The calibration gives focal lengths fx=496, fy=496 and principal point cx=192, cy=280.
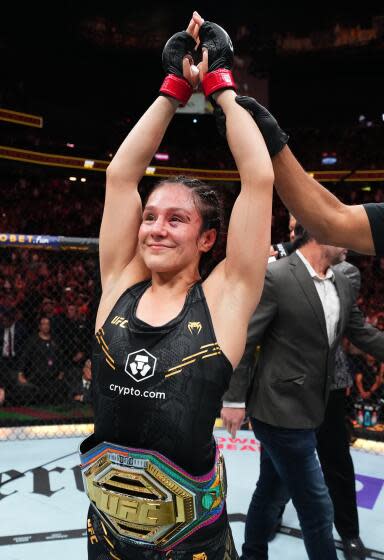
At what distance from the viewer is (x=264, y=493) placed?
1.95 metres

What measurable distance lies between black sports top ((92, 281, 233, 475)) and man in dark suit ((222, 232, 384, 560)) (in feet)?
2.38

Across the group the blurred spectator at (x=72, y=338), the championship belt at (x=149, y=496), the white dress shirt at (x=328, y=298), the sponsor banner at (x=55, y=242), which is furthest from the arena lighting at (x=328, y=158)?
the championship belt at (x=149, y=496)

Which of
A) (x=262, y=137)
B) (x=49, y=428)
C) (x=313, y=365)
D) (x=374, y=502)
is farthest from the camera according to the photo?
(x=49, y=428)

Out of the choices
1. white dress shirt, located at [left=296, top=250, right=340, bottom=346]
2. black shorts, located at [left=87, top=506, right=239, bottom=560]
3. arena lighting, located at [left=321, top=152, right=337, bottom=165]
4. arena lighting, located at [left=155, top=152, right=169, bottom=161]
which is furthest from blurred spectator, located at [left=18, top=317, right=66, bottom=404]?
arena lighting, located at [left=321, top=152, right=337, bottom=165]

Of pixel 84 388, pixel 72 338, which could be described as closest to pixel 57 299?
pixel 72 338

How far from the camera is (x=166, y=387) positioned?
1077mm

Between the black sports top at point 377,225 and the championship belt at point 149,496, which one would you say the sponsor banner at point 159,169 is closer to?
the black sports top at point 377,225

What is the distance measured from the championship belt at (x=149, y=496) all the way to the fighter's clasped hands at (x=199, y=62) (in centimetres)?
90

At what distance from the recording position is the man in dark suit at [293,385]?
1753 millimetres

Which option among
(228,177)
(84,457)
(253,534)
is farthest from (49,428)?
(228,177)

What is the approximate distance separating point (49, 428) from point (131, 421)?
10.00 ft

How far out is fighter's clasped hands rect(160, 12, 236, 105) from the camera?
1246 millimetres

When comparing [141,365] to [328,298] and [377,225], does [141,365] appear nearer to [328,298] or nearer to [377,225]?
[377,225]

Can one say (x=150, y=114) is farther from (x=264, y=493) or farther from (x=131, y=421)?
(x=264, y=493)
